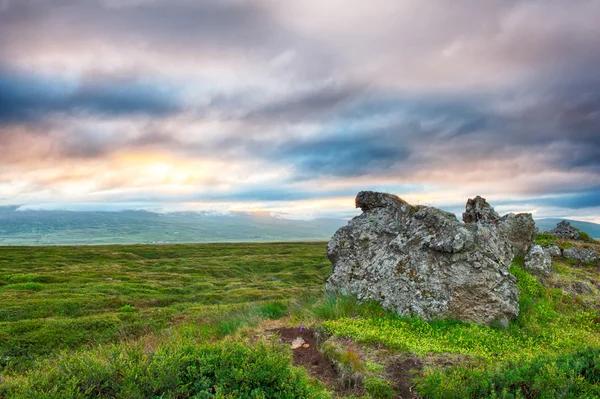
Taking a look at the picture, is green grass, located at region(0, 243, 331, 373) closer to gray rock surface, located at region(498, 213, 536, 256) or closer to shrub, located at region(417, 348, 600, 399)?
shrub, located at region(417, 348, 600, 399)

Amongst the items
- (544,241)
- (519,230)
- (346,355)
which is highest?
(519,230)

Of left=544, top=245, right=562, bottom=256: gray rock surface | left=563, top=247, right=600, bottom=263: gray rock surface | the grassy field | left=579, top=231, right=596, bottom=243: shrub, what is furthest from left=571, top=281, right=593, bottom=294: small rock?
left=579, top=231, right=596, bottom=243: shrub

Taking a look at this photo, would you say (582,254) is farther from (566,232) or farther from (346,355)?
(346,355)

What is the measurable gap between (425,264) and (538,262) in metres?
9.12

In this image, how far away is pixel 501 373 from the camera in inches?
313

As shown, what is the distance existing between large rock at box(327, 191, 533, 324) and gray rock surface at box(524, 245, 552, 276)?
2835 mm

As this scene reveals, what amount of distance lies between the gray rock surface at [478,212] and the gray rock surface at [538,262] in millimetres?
2652

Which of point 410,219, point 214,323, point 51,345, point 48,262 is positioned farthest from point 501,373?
point 48,262

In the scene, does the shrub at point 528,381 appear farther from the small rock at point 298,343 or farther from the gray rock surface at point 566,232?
the gray rock surface at point 566,232

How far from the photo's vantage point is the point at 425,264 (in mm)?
14281

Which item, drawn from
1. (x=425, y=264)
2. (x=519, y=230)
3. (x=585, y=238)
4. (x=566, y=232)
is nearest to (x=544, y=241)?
(x=519, y=230)

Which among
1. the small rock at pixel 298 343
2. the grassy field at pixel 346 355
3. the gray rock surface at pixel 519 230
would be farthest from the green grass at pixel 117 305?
the gray rock surface at pixel 519 230

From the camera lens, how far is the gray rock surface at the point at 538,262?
61.3 ft

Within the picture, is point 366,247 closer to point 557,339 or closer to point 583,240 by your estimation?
point 557,339
